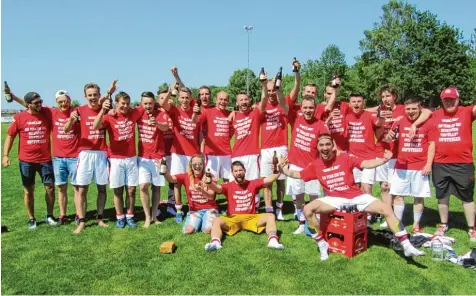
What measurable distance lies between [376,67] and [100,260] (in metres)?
58.5

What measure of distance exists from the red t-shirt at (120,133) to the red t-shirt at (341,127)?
3857 millimetres

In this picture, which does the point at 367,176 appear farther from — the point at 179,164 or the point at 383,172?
the point at 179,164

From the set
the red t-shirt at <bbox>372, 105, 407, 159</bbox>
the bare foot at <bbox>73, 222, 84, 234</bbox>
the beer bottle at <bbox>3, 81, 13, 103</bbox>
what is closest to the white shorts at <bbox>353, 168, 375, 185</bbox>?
the red t-shirt at <bbox>372, 105, 407, 159</bbox>

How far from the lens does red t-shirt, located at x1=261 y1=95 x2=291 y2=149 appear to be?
7.85 meters

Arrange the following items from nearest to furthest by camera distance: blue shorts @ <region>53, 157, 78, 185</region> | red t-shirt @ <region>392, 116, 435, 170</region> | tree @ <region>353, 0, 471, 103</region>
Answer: red t-shirt @ <region>392, 116, 435, 170</region>, blue shorts @ <region>53, 157, 78, 185</region>, tree @ <region>353, 0, 471, 103</region>

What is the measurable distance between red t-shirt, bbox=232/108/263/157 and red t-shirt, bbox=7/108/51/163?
390 centimetres

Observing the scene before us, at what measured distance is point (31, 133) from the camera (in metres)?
7.82

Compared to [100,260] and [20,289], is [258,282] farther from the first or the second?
[20,289]

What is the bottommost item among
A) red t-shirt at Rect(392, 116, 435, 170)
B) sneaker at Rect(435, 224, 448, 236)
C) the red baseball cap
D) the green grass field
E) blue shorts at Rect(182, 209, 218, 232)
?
the green grass field

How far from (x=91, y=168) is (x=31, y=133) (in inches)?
57.2

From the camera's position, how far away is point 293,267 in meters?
5.74

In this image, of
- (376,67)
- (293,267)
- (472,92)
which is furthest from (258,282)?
(376,67)

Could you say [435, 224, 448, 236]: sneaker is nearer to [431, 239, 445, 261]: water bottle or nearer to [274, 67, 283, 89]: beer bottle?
[431, 239, 445, 261]: water bottle

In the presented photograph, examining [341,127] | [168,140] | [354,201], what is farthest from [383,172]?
[168,140]
